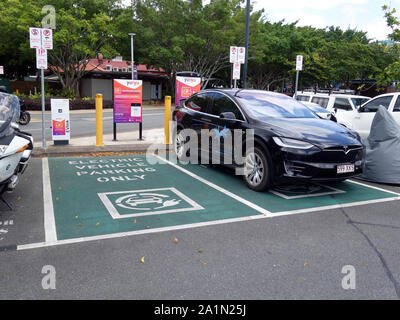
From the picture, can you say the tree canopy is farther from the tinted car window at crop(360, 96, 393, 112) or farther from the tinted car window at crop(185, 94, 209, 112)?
the tinted car window at crop(185, 94, 209, 112)

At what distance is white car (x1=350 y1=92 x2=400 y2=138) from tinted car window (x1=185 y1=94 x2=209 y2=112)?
200 inches

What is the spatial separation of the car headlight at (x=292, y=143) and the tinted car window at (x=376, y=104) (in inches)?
225

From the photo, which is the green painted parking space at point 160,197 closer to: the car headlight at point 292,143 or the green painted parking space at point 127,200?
the green painted parking space at point 127,200

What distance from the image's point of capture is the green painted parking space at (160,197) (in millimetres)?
5027

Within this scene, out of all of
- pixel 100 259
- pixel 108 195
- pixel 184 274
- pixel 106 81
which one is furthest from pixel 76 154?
pixel 106 81

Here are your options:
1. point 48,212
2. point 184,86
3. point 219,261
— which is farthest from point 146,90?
point 219,261

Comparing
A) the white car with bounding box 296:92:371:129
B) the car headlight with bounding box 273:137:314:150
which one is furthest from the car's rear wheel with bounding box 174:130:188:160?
the white car with bounding box 296:92:371:129

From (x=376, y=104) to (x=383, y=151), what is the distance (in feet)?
11.9

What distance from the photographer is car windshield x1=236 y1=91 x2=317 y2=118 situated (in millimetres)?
7055

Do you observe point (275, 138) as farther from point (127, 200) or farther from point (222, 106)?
point (127, 200)

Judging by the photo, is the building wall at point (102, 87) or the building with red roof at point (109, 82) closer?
the building with red roof at point (109, 82)

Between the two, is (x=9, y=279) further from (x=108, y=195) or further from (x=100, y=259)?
(x=108, y=195)

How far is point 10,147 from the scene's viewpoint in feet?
16.2

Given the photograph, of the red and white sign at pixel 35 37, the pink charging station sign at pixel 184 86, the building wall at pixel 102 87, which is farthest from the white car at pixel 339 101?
the building wall at pixel 102 87
